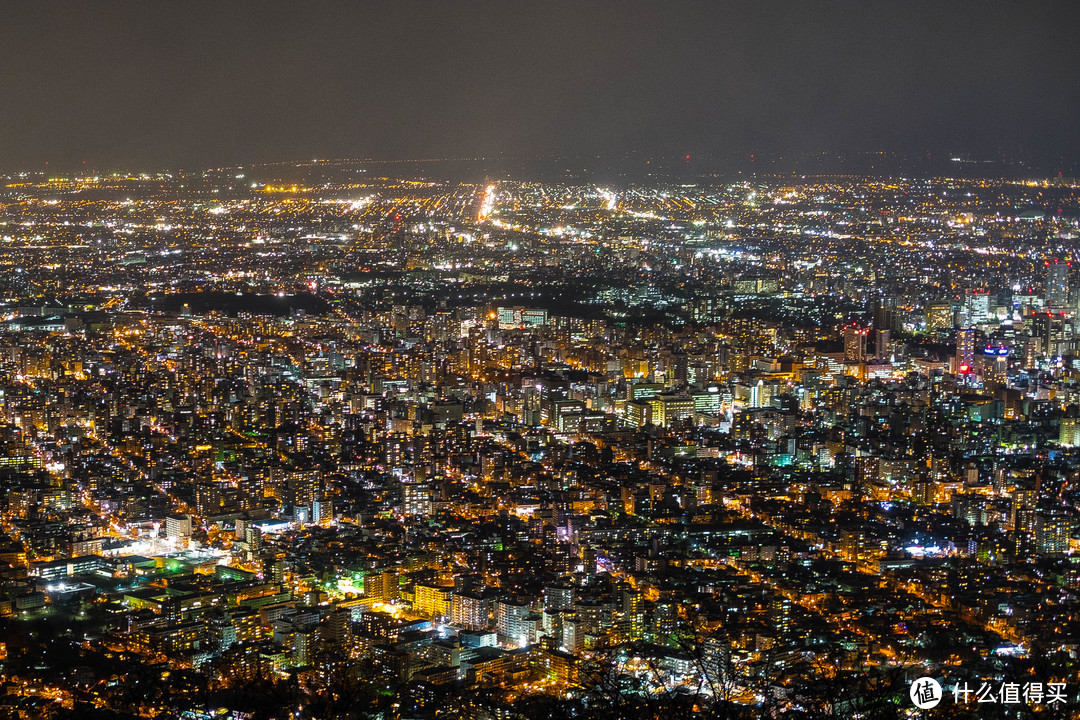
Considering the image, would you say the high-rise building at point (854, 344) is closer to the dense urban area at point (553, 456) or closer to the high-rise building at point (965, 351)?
the dense urban area at point (553, 456)

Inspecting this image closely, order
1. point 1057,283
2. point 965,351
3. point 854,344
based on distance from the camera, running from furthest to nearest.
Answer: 1. point 1057,283
2. point 854,344
3. point 965,351

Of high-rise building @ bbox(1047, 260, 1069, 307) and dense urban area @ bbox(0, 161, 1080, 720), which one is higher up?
high-rise building @ bbox(1047, 260, 1069, 307)

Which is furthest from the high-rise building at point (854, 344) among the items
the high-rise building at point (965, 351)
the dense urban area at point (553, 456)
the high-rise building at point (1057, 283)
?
the high-rise building at point (1057, 283)

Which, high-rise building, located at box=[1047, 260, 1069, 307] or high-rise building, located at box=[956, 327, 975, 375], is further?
high-rise building, located at box=[1047, 260, 1069, 307]

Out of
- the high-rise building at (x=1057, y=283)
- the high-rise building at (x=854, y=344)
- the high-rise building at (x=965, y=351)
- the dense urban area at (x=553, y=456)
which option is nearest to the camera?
the dense urban area at (x=553, y=456)

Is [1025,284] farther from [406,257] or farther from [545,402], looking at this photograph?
[406,257]

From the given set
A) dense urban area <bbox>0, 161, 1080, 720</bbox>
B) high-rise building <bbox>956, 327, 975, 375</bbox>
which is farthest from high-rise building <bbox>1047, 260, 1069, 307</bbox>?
high-rise building <bbox>956, 327, 975, 375</bbox>

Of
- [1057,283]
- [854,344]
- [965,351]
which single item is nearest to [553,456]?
[854,344]

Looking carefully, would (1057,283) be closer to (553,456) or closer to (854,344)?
(854,344)

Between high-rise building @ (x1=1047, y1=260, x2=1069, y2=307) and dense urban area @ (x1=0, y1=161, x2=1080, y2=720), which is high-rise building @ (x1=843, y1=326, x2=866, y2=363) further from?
high-rise building @ (x1=1047, y1=260, x2=1069, y2=307)
